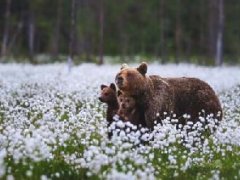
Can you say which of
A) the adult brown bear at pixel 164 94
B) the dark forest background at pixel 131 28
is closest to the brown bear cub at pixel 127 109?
the adult brown bear at pixel 164 94

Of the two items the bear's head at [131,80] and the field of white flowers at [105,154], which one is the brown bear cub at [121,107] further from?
the field of white flowers at [105,154]

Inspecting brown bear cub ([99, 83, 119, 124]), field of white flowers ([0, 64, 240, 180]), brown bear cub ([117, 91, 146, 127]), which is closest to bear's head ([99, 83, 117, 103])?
brown bear cub ([99, 83, 119, 124])

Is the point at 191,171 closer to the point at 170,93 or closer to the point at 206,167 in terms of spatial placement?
the point at 206,167

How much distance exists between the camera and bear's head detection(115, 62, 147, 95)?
38.0 feet

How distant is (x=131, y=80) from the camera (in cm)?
1165

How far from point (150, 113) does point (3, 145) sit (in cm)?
366

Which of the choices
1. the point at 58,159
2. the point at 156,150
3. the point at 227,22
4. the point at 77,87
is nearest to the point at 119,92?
the point at 156,150

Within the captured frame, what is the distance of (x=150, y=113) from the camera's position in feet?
39.7

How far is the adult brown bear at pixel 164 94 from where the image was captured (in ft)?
38.6

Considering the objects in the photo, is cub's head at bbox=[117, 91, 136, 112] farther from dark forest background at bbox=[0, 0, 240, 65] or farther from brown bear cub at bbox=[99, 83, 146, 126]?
dark forest background at bbox=[0, 0, 240, 65]

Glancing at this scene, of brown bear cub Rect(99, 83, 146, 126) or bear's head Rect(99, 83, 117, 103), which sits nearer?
brown bear cub Rect(99, 83, 146, 126)

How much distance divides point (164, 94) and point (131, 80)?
1353 mm

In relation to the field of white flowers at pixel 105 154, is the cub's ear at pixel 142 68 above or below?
above

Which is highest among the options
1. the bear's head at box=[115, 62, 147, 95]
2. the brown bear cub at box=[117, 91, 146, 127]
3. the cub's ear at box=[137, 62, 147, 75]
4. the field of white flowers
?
the cub's ear at box=[137, 62, 147, 75]
